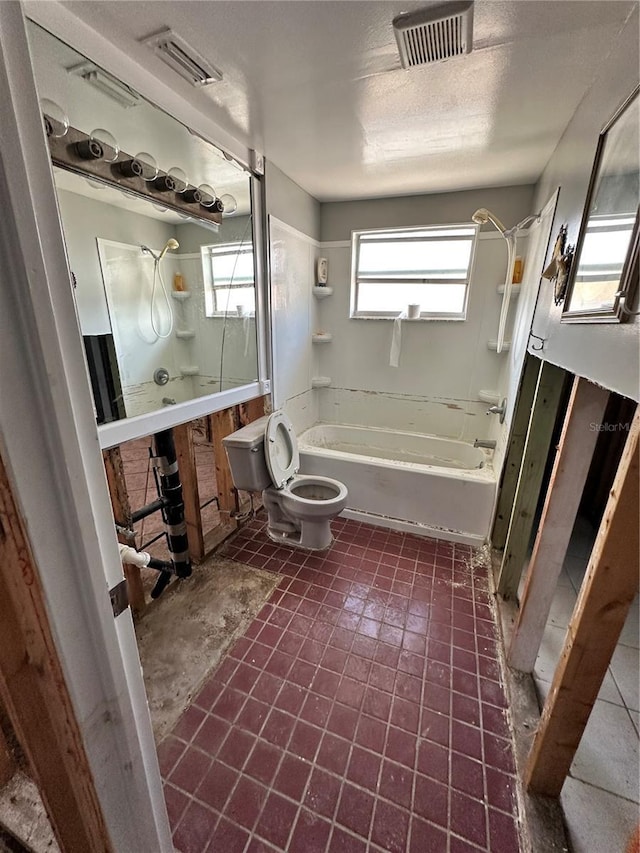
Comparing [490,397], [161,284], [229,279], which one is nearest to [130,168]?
[161,284]

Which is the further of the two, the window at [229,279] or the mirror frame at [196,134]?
the window at [229,279]

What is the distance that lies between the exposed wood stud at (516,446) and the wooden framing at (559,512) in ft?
2.05

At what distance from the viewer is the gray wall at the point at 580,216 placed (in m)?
0.79

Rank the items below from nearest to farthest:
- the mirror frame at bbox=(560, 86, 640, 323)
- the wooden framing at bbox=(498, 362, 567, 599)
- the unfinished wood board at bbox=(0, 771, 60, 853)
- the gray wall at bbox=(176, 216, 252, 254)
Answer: the mirror frame at bbox=(560, 86, 640, 323)
the unfinished wood board at bbox=(0, 771, 60, 853)
the wooden framing at bbox=(498, 362, 567, 599)
the gray wall at bbox=(176, 216, 252, 254)

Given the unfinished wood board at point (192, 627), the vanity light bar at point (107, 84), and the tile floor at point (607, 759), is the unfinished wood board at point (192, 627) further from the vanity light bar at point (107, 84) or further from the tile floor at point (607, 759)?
the vanity light bar at point (107, 84)

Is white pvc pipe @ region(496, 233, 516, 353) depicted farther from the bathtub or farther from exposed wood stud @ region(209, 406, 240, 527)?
exposed wood stud @ region(209, 406, 240, 527)

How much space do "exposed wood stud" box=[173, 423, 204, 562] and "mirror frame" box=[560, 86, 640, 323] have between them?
6.17 feet

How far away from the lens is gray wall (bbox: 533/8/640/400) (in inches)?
31.0

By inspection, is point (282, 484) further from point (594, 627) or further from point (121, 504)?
point (594, 627)

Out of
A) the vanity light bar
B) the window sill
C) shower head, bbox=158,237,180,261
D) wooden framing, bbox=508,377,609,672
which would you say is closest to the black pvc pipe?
shower head, bbox=158,237,180,261

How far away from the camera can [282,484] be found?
7.73 feet

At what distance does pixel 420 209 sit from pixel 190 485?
109 inches

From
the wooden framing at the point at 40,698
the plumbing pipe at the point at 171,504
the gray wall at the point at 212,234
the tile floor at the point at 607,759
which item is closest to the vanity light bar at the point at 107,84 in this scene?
the gray wall at the point at 212,234

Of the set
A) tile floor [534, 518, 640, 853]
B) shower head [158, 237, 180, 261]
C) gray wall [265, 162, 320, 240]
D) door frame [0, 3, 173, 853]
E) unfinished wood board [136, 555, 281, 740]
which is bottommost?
tile floor [534, 518, 640, 853]
